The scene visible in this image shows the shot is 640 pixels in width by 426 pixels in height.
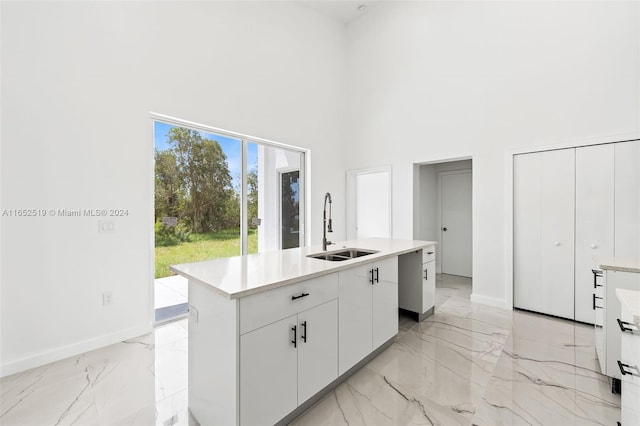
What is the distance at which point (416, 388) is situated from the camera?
77.2 inches

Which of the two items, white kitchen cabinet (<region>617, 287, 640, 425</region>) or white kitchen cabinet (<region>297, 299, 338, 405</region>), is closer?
white kitchen cabinet (<region>617, 287, 640, 425</region>)

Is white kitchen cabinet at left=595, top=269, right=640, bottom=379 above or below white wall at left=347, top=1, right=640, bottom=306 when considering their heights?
below

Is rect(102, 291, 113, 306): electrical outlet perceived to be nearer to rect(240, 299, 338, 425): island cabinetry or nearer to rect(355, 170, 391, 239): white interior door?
rect(240, 299, 338, 425): island cabinetry

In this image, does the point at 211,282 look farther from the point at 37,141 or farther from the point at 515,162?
the point at 515,162

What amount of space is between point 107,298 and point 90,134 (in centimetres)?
153

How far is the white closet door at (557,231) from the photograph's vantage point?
10.4 ft

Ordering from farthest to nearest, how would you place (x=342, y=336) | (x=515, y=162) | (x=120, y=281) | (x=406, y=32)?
(x=406, y=32), (x=515, y=162), (x=120, y=281), (x=342, y=336)

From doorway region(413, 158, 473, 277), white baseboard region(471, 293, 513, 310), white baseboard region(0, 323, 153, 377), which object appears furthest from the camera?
doorway region(413, 158, 473, 277)

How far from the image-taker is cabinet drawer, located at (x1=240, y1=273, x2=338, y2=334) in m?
1.37

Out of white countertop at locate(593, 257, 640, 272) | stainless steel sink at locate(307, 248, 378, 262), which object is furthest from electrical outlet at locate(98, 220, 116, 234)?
→ white countertop at locate(593, 257, 640, 272)

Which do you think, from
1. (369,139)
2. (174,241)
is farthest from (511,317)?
(174,241)

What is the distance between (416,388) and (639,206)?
293 centimetres

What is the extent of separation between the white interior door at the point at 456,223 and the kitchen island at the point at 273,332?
3.65 metres

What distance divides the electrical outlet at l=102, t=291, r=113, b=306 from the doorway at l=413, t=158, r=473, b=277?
431 centimetres
